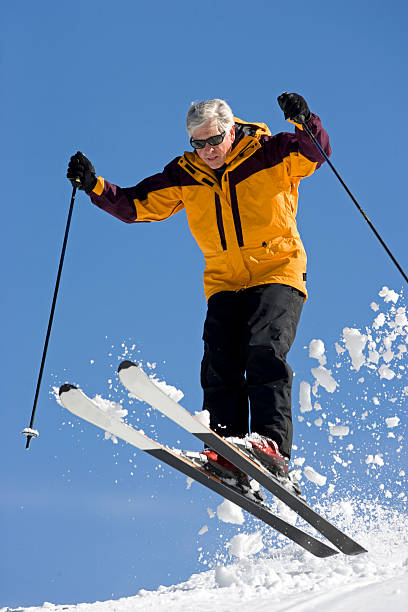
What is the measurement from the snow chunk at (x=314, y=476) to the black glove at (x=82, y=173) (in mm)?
2838

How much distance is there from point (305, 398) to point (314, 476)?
2.84 feet

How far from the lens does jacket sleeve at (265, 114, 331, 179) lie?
4.54 m

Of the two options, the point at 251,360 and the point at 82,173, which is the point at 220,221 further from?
the point at 82,173

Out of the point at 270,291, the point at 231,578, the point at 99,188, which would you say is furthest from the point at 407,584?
the point at 99,188

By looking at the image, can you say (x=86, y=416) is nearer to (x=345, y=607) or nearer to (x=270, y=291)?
(x=270, y=291)

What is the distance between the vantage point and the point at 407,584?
12.8 ft

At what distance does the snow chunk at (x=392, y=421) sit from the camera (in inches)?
270

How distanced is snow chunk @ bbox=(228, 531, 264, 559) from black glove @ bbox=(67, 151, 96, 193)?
3.00 m

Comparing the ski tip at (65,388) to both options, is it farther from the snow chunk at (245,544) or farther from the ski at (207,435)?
the snow chunk at (245,544)

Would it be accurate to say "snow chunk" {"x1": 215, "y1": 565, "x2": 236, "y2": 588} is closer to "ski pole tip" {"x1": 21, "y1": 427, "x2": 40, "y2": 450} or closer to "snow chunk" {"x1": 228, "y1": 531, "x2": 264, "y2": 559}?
"snow chunk" {"x1": 228, "y1": 531, "x2": 264, "y2": 559}

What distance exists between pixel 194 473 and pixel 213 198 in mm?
1916

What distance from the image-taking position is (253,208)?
4.66 metres

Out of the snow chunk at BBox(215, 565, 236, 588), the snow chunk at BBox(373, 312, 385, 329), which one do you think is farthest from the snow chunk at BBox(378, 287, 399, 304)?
the snow chunk at BBox(215, 565, 236, 588)

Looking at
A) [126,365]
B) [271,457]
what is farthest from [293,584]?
[126,365]
